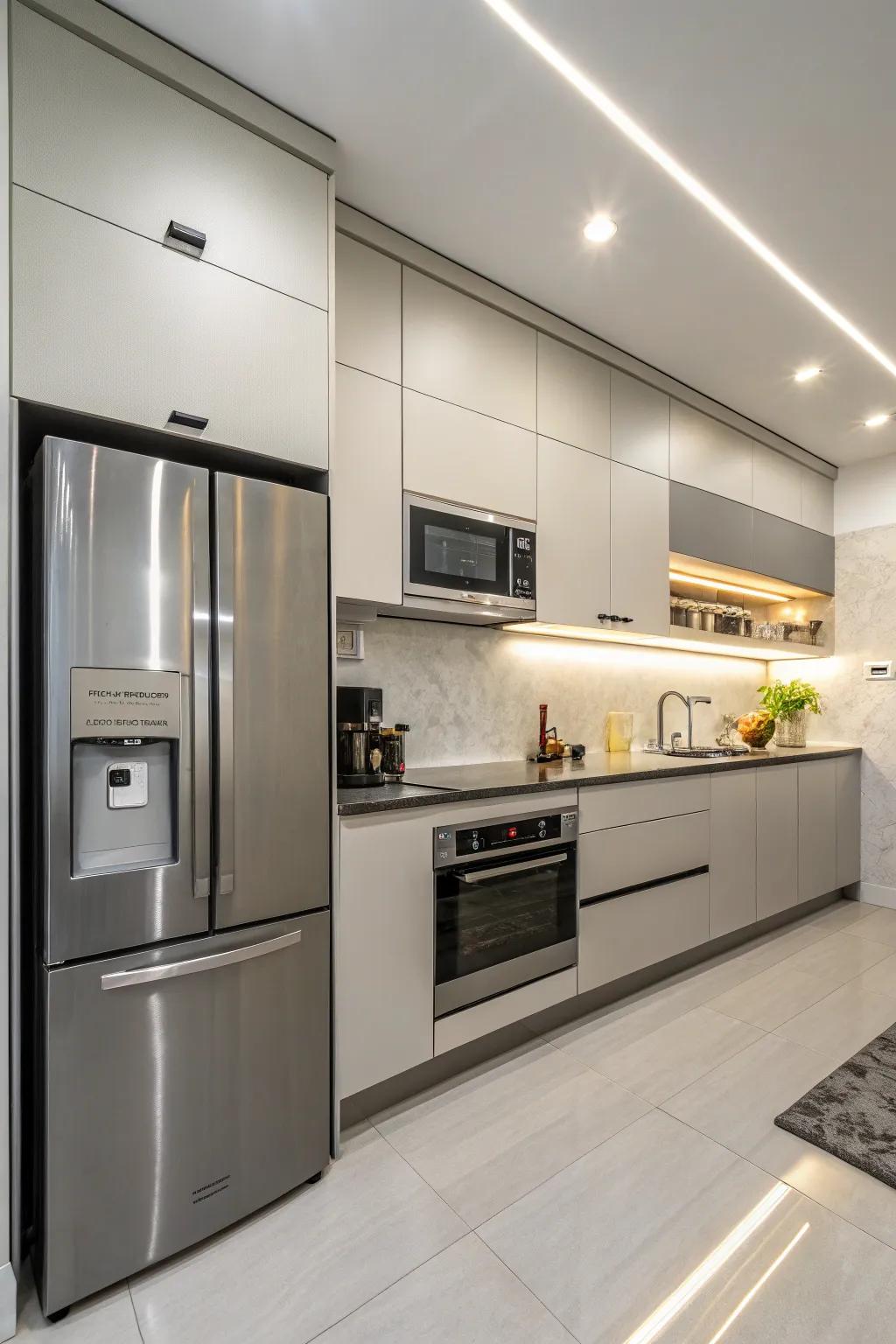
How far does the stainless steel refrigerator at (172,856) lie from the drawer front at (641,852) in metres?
1.17

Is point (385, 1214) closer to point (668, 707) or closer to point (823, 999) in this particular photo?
point (823, 999)

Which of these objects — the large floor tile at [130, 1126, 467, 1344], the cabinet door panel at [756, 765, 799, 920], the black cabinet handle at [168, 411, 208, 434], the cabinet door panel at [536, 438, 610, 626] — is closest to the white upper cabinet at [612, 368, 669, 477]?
the cabinet door panel at [536, 438, 610, 626]

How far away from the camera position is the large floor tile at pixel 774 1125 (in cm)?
174

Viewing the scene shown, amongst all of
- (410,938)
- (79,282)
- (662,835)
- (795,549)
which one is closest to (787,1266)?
(410,938)

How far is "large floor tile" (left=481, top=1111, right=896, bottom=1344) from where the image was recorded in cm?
140

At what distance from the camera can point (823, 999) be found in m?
2.87

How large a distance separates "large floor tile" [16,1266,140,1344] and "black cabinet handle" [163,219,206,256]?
2.29m

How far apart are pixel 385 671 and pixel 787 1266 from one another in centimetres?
205

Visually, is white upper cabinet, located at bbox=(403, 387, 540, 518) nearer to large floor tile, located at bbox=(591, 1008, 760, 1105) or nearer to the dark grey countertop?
the dark grey countertop

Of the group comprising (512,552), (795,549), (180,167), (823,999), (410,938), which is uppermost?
(180,167)

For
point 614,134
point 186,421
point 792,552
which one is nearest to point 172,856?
point 186,421

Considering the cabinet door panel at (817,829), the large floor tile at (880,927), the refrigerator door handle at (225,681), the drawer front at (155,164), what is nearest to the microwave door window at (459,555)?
the drawer front at (155,164)

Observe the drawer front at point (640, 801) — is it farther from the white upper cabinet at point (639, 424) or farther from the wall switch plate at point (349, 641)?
the white upper cabinet at point (639, 424)

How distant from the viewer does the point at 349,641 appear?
2.59 m
